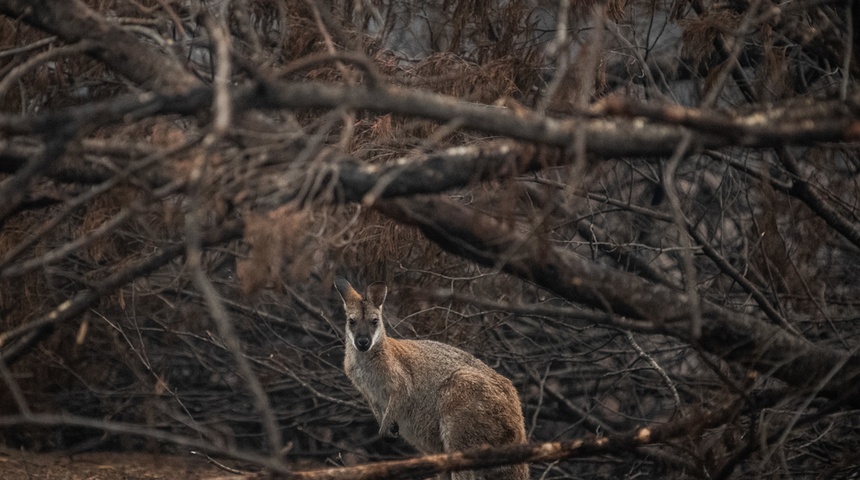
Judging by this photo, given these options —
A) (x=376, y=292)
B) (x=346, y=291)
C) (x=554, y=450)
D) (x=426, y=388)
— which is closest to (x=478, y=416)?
(x=426, y=388)

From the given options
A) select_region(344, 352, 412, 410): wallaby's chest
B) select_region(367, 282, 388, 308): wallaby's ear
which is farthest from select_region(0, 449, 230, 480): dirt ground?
select_region(367, 282, 388, 308): wallaby's ear

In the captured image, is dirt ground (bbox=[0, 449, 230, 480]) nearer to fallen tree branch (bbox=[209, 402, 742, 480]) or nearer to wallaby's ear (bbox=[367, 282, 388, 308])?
wallaby's ear (bbox=[367, 282, 388, 308])

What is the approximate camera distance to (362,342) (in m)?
6.52

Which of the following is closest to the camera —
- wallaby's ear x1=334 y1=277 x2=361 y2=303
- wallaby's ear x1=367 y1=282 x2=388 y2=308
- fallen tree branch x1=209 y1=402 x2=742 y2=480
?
fallen tree branch x1=209 y1=402 x2=742 y2=480

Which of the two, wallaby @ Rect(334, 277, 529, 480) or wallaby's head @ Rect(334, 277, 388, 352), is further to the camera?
wallaby's head @ Rect(334, 277, 388, 352)

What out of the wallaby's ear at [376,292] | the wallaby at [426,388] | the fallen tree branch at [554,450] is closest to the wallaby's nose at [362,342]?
the wallaby at [426,388]

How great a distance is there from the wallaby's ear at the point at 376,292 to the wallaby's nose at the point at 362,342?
0.22m

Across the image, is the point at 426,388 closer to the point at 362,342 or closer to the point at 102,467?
the point at 362,342

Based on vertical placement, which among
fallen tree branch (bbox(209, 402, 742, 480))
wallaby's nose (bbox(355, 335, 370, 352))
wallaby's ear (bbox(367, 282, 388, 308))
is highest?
fallen tree branch (bbox(209, 402, 742, 480))

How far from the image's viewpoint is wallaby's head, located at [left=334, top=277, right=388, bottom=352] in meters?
6.53

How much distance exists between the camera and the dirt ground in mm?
6672

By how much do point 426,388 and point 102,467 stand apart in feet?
7.47

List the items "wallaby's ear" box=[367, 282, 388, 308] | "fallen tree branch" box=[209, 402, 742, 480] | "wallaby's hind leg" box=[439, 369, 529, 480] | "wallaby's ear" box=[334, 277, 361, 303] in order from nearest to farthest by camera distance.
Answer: "fallen tree branch" box=[209, 402, 742, 480], "wallaby's hind leg" box=[439, 369, 529, 480], "wallaby's ear" box=[367, 282, 388, 308], "wallaby's ear" box=[334, 277, 361, 303]

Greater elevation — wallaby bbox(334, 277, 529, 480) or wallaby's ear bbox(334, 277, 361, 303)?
wallaby's ear bbox(334, 277, 361, 303)
